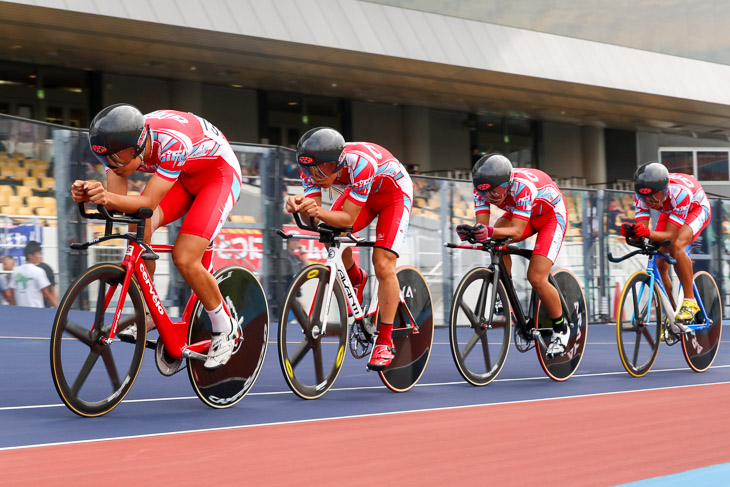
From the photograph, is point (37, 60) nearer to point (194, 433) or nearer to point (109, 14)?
point (109, 14)

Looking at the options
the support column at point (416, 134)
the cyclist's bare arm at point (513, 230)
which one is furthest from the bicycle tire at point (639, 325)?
the support column at point (416, 134)

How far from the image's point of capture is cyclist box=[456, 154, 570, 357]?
658 centimetres

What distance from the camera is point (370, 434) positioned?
463 cm

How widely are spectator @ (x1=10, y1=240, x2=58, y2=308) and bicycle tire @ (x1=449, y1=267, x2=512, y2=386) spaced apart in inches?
214

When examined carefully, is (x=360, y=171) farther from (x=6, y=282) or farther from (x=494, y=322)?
(x=6, y=282)

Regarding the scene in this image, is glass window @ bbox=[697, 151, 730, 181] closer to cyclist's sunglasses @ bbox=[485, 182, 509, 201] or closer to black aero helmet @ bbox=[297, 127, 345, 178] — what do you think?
cyclist's sunglasses @ bbox=[485, 182, 509, 201]

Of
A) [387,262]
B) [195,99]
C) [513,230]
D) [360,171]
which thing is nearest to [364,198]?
[360,171]

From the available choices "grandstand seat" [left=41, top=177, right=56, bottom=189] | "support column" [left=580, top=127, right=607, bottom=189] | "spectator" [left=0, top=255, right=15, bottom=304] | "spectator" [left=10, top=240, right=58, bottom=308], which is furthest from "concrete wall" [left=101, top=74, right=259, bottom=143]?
"support column" [left=580, top=127, right=607, bottom=189]

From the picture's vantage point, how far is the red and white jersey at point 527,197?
673 centimetres

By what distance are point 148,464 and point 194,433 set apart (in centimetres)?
71

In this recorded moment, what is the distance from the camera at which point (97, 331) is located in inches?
181

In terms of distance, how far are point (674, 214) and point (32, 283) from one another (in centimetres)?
654

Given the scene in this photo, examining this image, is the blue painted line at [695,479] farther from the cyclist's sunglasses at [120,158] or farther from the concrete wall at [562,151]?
the concrete wall at [562,151]

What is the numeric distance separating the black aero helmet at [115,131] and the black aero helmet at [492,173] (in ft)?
8.97
